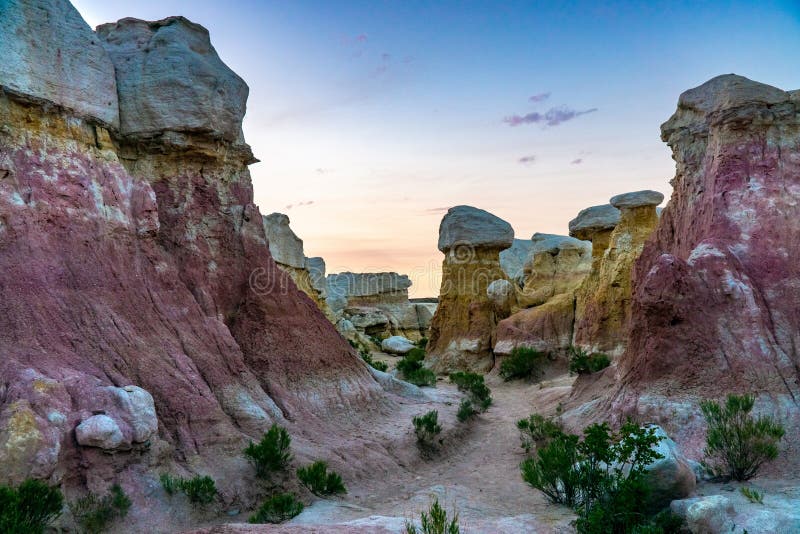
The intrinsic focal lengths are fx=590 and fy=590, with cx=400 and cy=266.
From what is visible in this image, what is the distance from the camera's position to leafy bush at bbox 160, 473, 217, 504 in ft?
25.7

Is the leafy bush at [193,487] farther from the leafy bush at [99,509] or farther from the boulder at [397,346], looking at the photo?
the boulder at [397,346]

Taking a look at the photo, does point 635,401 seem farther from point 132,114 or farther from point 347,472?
point 132,114

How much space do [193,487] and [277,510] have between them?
45.6 inches

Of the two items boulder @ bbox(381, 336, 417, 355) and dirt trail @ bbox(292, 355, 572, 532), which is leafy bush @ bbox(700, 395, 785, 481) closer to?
dirt trail @ bbox(292, 355, 572, 532)

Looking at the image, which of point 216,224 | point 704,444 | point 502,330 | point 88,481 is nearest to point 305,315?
point 216,224

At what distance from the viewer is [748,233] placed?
11461 millimetres

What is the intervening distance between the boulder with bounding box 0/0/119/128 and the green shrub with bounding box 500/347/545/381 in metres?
15.6

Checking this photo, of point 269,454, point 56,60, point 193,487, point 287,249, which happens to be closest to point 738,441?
point 269,454

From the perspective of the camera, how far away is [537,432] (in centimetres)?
1268

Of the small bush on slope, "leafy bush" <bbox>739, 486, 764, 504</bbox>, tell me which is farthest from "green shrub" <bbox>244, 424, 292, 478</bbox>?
"leafy bush" <bbox>739, 486, 764, 504</bbox>

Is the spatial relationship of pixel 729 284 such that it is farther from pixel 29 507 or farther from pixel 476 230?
pixel 476 230

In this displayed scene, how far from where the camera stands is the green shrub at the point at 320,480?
9.02 metres

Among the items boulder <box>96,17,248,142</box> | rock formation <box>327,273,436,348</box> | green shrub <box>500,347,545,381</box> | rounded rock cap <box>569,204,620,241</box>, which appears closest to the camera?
boulder <box>96,17,248,142</box>

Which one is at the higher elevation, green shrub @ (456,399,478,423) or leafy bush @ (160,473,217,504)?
leafy bush @ (160,473,217,504)
